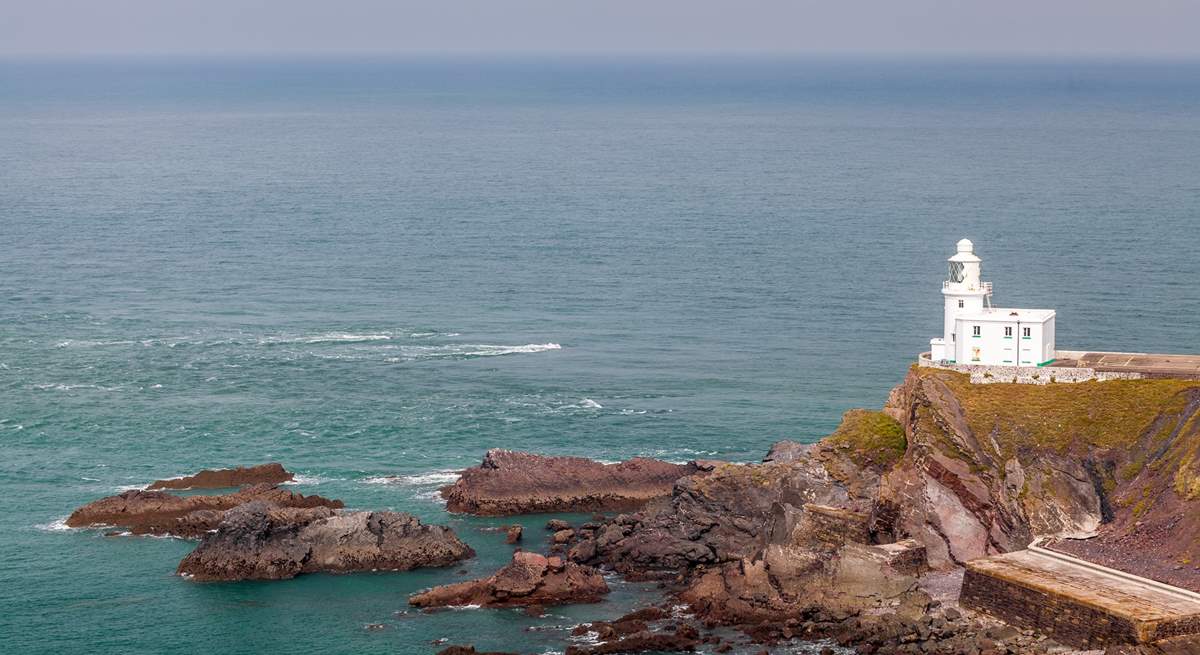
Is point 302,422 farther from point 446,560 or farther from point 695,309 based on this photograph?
point 695,309

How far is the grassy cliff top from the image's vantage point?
259ft

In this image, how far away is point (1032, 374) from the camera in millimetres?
83812

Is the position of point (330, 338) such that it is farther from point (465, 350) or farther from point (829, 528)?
point (829, 528)

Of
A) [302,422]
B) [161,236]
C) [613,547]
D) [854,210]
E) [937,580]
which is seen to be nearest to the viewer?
[937,580]

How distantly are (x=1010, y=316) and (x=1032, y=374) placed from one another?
3.60 meters

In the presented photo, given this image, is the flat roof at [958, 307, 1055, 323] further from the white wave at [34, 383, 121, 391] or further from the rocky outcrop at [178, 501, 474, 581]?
the white wave at [34, 383, 121, 391]

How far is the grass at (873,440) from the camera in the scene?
274ft

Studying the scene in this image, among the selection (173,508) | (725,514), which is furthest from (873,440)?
(173,508)

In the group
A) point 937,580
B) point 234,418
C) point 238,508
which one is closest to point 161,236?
point 234,418

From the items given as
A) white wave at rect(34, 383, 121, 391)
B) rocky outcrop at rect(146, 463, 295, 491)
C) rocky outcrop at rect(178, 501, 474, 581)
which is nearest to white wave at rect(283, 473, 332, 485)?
rocky outcrop at rect(146, 463, 295, 491)

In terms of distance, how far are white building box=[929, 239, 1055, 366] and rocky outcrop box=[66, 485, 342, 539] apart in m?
31.9

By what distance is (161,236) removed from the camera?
593 feet

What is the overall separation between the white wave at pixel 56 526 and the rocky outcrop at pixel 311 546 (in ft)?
30.3

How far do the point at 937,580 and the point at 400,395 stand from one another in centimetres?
4649
